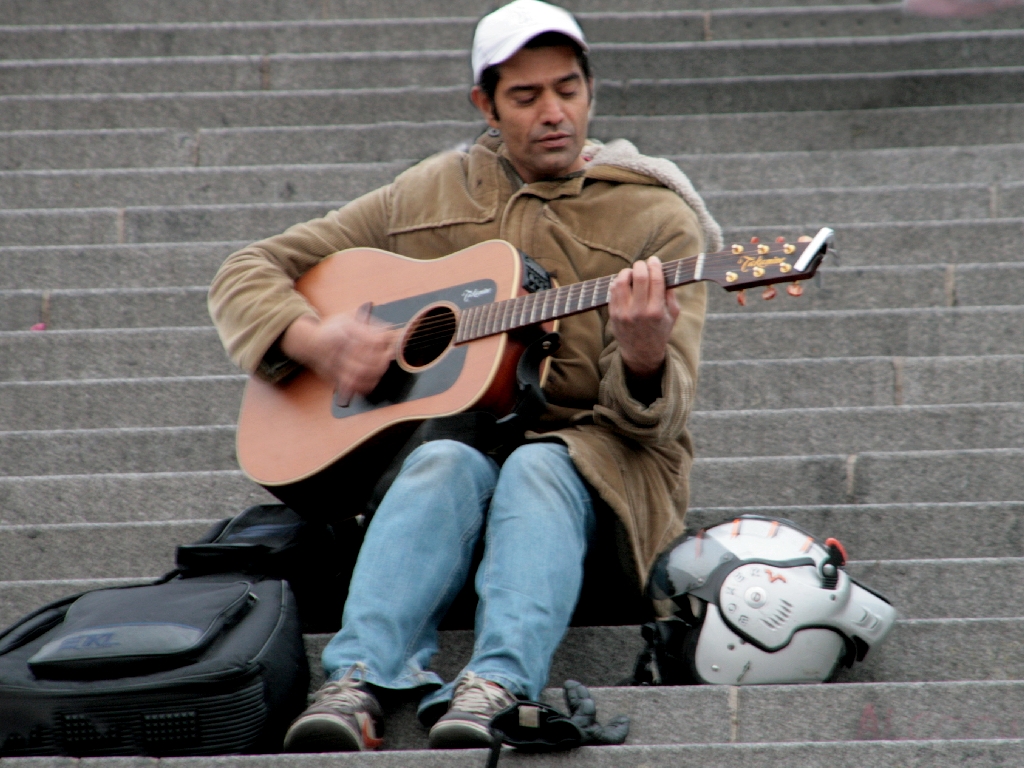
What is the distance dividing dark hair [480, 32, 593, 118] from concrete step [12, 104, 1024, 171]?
7.94 ft

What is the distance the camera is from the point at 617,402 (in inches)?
115

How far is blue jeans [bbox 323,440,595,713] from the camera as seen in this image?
8.43ft

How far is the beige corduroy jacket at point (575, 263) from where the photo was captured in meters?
2.95

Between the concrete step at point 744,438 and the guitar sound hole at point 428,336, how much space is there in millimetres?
1154

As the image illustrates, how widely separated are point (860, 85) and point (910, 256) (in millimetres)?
1506

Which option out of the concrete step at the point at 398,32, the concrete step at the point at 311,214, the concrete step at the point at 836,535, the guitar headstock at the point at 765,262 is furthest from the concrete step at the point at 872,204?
the guitar headstock at the point at 765,262

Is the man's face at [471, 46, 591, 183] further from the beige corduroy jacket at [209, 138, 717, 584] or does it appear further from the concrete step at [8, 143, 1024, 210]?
the concrete step at [8, 143, 1024, 210]

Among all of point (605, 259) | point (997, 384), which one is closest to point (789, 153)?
point (997, 384)

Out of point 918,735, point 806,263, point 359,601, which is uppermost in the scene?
point 806,263

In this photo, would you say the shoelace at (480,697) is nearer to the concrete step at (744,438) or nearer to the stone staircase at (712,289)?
the stone staircase at (712,289)

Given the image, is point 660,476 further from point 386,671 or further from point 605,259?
point 386,671

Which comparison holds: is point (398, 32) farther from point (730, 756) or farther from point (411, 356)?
point (730, 756)

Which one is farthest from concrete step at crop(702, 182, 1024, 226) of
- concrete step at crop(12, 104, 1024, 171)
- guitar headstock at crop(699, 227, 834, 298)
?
guitar headstock at crop(699, 227, 834, 298)

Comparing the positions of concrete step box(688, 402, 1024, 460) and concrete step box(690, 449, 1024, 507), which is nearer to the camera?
concrete step box(690, 449, 1024, 507)
